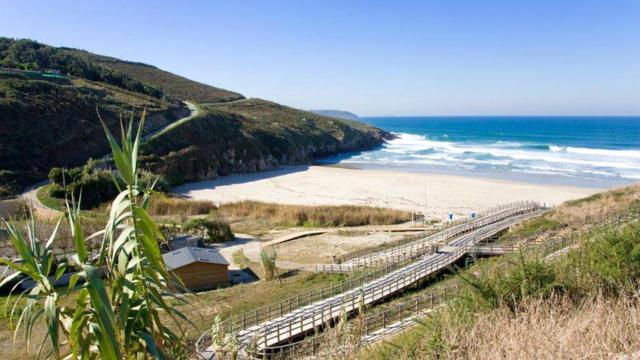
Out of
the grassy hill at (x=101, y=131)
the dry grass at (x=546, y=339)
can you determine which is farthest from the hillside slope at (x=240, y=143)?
the dry grass at (x=546, y=339)

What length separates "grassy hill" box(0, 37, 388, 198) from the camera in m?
54.8

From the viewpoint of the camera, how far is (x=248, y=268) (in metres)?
25.9

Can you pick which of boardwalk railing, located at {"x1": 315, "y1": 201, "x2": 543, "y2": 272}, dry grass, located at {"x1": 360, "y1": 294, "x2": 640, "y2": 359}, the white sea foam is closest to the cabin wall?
boardwalk railing, located at {"x1": 315, "y1": 201, "x2": 543, "y2": 272}

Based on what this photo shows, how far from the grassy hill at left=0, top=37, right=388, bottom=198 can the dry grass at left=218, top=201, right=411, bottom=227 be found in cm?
1283

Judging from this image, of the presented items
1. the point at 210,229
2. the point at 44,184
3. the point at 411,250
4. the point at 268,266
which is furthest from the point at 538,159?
the point at 44,184

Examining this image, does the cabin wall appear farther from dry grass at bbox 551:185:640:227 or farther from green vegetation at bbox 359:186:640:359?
dry grass at bbox 551:185:640:227

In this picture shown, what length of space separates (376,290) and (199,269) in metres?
8.97

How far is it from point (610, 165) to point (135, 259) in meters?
76.0

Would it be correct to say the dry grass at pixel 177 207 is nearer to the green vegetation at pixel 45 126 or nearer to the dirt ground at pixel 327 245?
the green vegetation at pixel 45 126

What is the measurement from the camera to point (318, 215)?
38469mm

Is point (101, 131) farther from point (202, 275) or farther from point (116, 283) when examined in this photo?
point (116, 283)

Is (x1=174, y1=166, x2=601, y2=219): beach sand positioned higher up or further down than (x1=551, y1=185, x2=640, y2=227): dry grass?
further down

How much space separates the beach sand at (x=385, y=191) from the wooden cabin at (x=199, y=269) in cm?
2242

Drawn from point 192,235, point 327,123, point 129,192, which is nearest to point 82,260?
point 129,192
